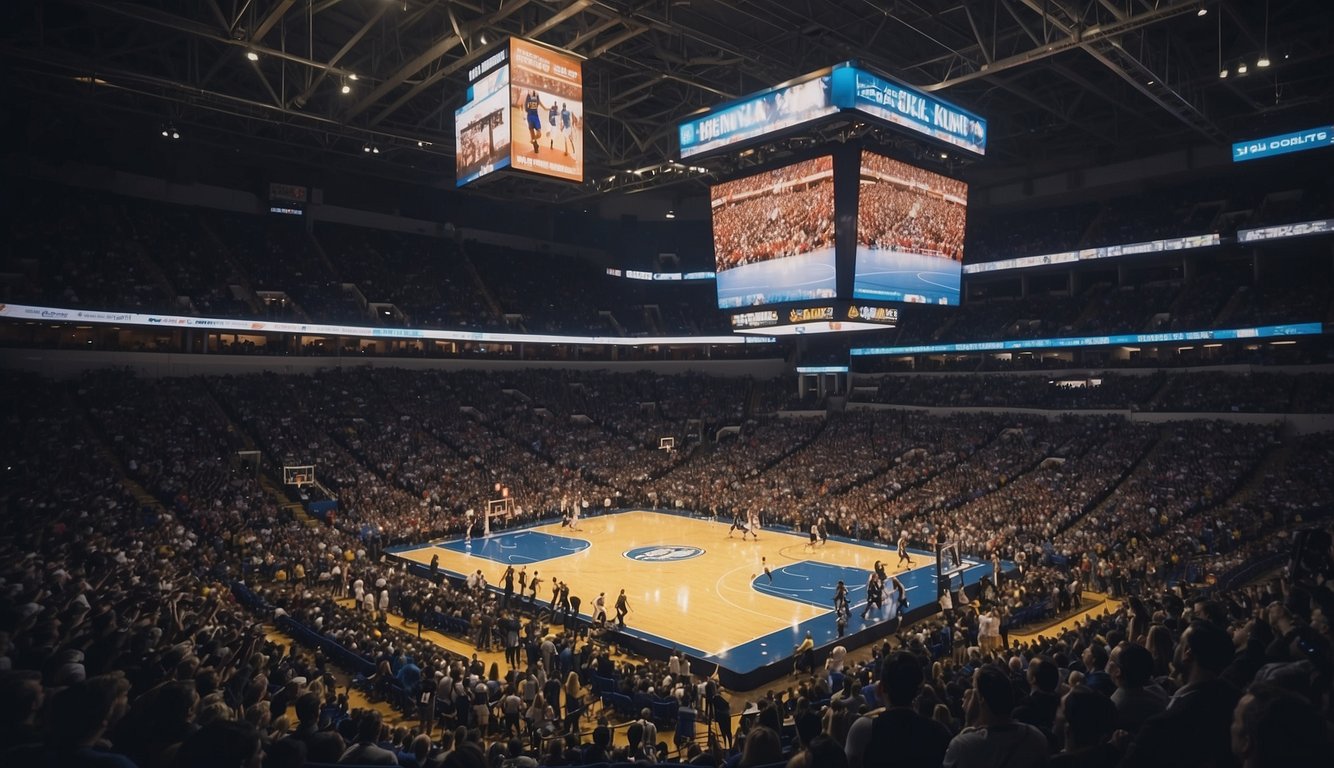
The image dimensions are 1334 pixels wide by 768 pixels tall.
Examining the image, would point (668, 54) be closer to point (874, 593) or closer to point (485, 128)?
point (485, 128)

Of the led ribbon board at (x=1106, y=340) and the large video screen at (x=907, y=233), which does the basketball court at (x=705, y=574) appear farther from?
the led ribbon board at (x=1106, y=340)

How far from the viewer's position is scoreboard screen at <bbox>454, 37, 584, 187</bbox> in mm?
18891

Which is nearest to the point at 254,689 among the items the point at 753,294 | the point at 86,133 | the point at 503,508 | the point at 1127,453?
the point at 753,294

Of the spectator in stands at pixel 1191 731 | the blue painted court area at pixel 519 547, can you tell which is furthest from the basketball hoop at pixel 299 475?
the spectator in stands at pixel 1191 731

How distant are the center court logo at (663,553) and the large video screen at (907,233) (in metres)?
11.6

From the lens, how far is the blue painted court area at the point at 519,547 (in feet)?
90.1

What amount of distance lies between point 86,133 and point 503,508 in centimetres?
2841

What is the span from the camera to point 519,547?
2938 cm

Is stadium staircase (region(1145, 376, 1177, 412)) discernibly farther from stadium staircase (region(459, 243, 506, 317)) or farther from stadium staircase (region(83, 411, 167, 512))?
stadium staircase (region(83, 411, 167, 512))

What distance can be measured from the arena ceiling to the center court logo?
16880 mm

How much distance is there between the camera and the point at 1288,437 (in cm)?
2889

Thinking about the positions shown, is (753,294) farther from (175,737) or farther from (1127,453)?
(175,737)

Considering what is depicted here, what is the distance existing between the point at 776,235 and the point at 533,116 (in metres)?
9.06

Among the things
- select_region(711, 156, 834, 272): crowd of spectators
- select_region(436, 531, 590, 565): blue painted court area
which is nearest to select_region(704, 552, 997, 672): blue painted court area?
select_region(436, 531, 590, 565): blue painted court area
